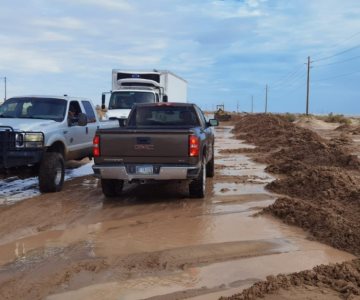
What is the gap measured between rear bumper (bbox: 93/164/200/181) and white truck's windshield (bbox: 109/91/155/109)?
12.7m

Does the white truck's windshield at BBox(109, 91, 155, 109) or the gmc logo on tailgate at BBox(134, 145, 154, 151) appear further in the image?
the white truck's windshield at BBox(109, 91, 155, 109)

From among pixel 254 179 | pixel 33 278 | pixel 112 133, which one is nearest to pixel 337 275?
pixel 33 278

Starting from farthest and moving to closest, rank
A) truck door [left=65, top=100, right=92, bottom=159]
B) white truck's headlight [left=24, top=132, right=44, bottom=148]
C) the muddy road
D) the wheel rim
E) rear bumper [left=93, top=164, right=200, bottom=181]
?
truck door [left=65, top=100, right=92, bottom=159], the wheel rim, white truck's headlight [left=24, top=132, right=44, bottom=148], rear bumper [left=93, top=164, right=200, bottom=181], the muddy road

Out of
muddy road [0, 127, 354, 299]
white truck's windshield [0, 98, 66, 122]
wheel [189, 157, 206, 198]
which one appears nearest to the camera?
muddy road [0, 127, 354, 299]

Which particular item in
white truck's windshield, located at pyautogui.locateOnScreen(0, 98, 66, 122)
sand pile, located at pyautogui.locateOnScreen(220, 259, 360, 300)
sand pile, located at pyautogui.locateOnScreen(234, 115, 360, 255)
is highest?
white truck's windshield, located at pyautogui.locateOnScreen(0, 98, 66, 122)

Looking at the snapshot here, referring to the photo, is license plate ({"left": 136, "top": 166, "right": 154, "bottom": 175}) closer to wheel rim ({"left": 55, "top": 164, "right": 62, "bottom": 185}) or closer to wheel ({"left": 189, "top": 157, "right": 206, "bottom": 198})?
wheel ({"left": 189, "top": 157, "right": 206, "bottom": 198})

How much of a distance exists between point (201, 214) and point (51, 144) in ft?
12.5

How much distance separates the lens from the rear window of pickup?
1113 centimetres

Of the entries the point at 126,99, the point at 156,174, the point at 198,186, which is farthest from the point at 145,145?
the point at 126,99

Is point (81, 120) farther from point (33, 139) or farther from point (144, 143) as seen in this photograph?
point (144, 143)

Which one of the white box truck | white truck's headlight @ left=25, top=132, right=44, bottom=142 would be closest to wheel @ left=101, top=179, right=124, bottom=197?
white truck's headlight @ left=25, top=132, right=44, bottom=142

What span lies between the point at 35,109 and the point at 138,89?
1145cm

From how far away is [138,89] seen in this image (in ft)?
74.5

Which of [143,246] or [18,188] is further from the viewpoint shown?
[18,188]
